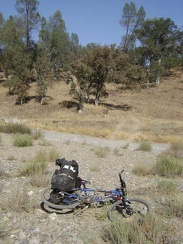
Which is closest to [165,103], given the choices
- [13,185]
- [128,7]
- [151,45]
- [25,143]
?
[151,45]

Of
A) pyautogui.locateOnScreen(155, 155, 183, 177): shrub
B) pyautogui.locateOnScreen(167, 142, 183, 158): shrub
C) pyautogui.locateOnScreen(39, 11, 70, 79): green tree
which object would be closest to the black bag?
pyautogui.locateOnScreen(155, 155, 183, 177): shrub

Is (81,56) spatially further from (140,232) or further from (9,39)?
(140,232)

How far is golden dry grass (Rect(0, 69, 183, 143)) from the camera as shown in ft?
75.7

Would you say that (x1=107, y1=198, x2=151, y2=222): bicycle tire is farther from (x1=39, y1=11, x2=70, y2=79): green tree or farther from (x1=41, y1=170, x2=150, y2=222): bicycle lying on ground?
(x1=39, y1=11, x2=70, y2=79): green tree

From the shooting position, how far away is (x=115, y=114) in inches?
1257

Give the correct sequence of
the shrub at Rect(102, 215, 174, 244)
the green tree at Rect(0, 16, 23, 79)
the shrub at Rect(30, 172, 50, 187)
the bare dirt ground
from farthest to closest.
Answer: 1. the green tree at Rect(0, 16, 23, 79)
2. the shrub at Rect(30, 172, 50, 187)
3. the bare dirt ground
4. the shrub at Rect(102, 215, 174, 244)

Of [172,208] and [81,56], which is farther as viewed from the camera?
[81,56]

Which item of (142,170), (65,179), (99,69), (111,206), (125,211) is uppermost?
(99,69)

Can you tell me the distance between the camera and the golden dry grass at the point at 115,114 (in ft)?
75.7

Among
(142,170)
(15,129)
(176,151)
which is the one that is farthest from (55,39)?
(142,170)

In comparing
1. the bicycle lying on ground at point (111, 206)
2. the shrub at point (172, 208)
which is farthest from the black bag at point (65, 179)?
the shrub at point (172, 208)

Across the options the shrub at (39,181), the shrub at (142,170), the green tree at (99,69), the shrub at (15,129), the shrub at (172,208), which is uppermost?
the green tree at (99,69)

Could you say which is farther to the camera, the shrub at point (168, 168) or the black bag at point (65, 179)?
the shrub at point (168, 168)

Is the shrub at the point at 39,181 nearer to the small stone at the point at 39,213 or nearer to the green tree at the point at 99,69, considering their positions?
the small stone at the point at 39,213
